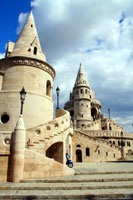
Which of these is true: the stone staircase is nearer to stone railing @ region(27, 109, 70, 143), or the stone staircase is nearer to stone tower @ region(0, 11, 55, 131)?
stone railing @ region(27, 109, 70, 143)

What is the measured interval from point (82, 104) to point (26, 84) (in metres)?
34.7

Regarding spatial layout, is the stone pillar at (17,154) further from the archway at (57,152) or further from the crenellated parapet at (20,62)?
the crenellated parapet at (20,62)

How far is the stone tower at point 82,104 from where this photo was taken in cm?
4703

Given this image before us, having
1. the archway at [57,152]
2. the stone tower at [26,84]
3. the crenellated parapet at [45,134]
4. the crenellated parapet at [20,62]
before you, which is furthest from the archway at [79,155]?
the crenellated parapet at [20,62]

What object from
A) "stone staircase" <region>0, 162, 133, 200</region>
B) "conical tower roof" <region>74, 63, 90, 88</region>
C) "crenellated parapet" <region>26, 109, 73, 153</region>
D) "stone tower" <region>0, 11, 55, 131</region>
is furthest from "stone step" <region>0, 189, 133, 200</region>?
"conical tower roof" <region>74, 63, 90, 88</region>

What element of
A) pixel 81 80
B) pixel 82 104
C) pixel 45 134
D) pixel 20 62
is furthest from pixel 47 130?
pixel 81 80

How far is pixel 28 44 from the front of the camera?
17938mm

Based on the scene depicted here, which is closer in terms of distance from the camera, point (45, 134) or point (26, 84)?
point (45, 134)

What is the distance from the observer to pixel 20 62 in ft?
52.2

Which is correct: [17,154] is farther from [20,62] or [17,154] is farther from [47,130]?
[20,62]

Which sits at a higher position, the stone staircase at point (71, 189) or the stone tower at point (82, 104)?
the stone tower at point (82, 104)

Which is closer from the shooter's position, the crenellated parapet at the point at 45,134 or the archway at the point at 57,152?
the crenellated parapet at the point at 45,134

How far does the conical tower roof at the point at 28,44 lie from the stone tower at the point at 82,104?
2920cm

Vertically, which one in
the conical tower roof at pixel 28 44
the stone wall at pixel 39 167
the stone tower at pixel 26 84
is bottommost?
the stone wall at pixel 39 167
